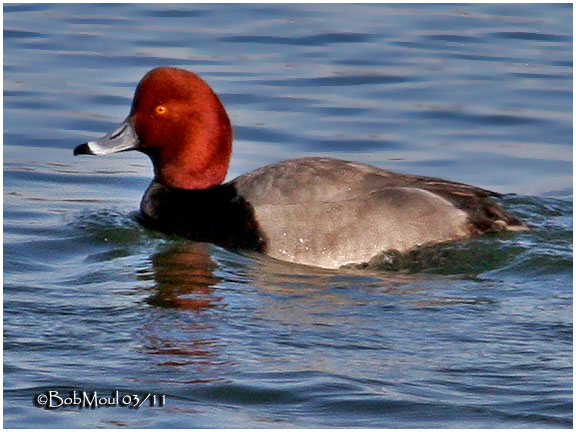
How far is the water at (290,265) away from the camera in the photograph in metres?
5.12

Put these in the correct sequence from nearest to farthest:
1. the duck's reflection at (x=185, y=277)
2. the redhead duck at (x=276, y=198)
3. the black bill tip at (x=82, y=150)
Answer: the duck's reflection at (x=185, y=277)
the redhead duck at (x=276, y=198)
the black bill tip at (x=82, y=150)

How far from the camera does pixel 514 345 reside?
5.63 meters

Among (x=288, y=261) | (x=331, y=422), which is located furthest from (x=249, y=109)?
(x=331, y=422)

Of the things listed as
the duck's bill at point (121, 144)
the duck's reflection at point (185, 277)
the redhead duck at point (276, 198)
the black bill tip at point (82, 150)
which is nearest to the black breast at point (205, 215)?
the redhead duck at point (276, 198)

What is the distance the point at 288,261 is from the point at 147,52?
4.64 metres

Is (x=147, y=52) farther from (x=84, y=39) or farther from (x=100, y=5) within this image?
(x=100, y=5)

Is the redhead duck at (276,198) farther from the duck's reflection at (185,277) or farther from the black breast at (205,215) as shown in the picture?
the duck's reflection at (185,277)

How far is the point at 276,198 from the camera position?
7277 millimetres

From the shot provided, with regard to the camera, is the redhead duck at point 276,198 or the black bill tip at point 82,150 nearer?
the redhead duck at point 276,198

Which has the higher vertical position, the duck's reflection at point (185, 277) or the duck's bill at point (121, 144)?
the duck's bill at point (121, 144)

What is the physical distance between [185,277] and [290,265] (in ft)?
2.13

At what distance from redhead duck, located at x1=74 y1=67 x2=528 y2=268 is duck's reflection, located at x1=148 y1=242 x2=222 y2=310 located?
191 mm

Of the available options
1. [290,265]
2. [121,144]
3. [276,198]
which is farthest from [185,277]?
[121,144]

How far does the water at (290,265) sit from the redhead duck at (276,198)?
15 centimetres
